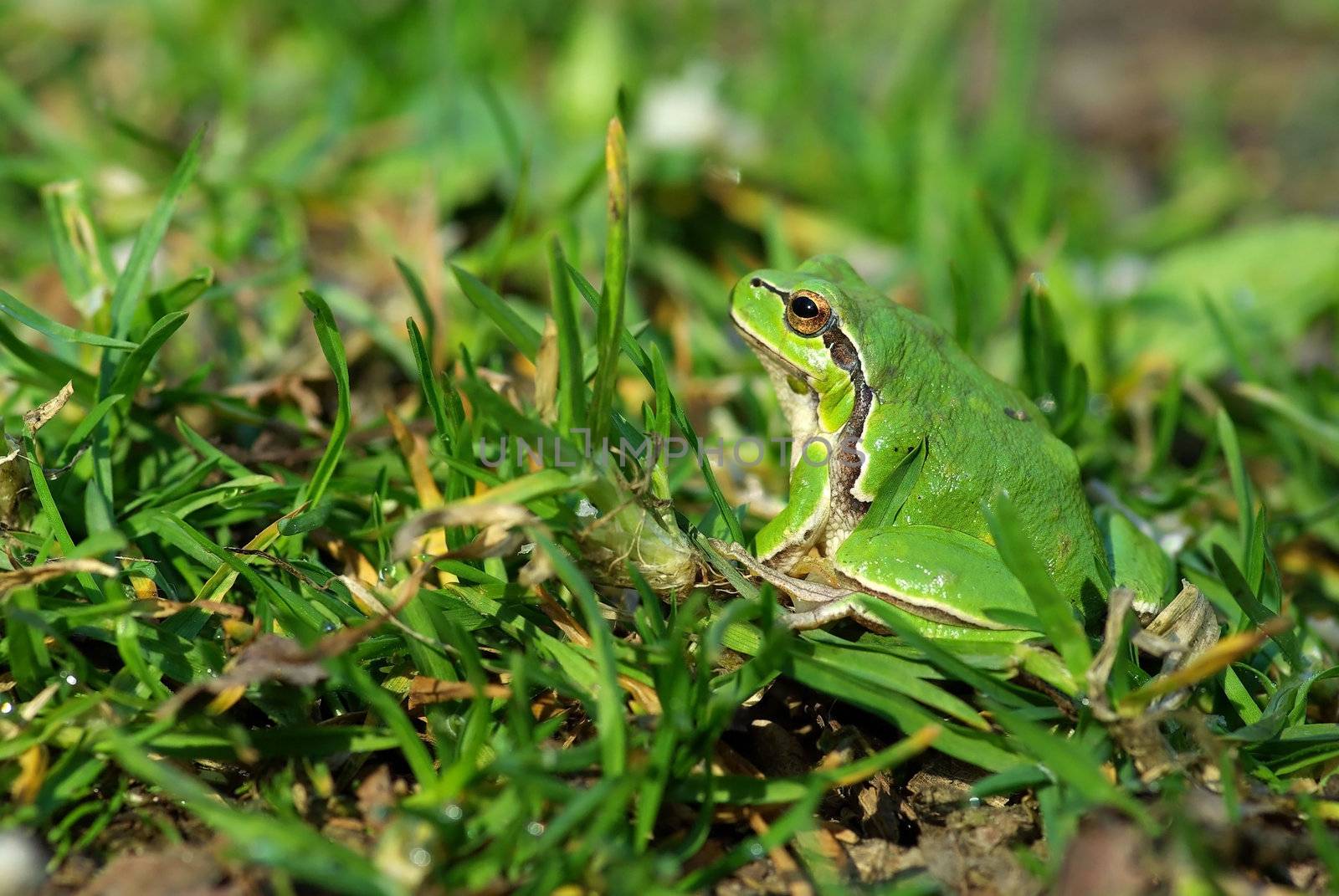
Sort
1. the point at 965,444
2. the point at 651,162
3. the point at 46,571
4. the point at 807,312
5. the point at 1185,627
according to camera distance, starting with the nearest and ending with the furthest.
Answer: the point at 46,571
the point at 1185,627
the point at 965,444
the point at 807,312
the point at 651,162

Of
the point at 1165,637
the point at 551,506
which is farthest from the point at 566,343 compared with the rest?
the point at 1165,637

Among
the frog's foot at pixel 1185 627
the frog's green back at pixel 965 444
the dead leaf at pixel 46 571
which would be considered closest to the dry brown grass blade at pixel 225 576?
the dead leaf at pixel 46 571

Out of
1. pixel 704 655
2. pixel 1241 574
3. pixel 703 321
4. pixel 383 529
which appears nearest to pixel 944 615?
pixel 704 655

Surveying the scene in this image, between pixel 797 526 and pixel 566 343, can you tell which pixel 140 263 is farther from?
pixel 797 526

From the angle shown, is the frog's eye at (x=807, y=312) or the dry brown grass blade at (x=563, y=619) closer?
the dry brown grass blade at (x=563, y=619)

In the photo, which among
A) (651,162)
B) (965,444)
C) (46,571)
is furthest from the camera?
(651,162)

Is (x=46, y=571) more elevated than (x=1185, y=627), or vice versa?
(x=46, y=571)

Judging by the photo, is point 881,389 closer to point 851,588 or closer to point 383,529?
point 851,588

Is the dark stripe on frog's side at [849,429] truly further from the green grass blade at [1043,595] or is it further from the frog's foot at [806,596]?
the green grass blade at [1043,595]
